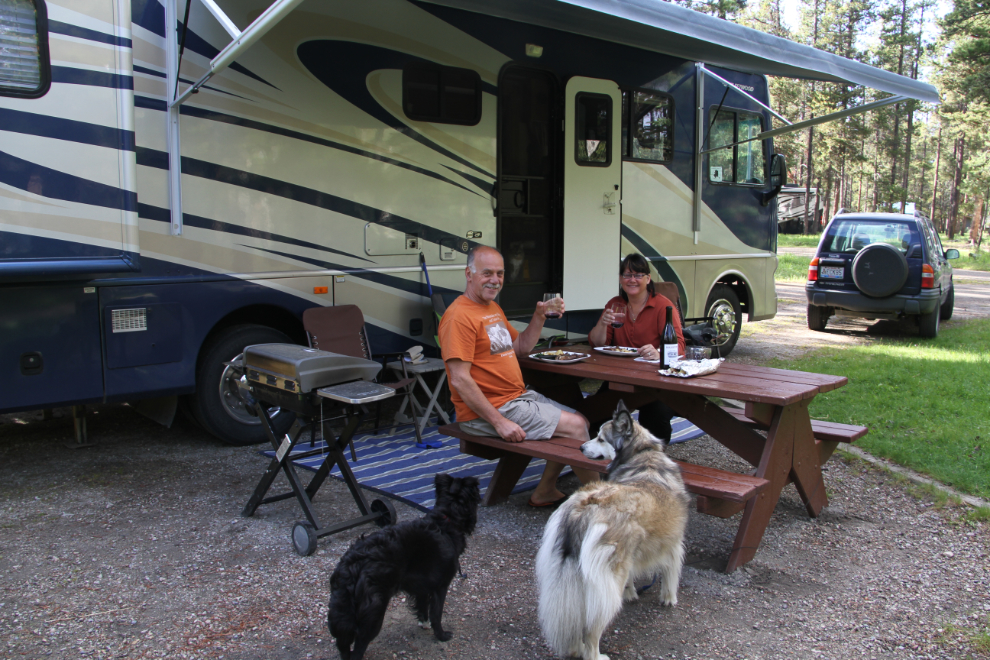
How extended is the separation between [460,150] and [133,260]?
2578 mm

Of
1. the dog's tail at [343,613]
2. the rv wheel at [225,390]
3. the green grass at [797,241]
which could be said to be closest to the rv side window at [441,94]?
the rv wheel at [225,390]

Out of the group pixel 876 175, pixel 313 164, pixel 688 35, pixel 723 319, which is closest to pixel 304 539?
pixel 313 164

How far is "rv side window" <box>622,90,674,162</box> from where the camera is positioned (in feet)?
21.9

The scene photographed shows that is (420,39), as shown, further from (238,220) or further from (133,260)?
(133,260)

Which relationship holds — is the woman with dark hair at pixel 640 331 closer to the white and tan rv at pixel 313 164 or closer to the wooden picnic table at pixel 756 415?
the wooden picnic table at pixel 756 415

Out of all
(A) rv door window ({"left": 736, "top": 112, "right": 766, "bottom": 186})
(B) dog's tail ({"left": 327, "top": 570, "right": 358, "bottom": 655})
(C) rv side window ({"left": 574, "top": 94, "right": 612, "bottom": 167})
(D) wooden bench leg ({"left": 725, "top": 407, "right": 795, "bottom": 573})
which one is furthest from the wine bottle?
(A) rv door window ({"left": 736, "top": 112, "right": 766, "bottom": 186})

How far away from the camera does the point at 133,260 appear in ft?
12.9

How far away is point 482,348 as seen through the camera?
3740 mm

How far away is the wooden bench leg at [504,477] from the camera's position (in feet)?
12.9

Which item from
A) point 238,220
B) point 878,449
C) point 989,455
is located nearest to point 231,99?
point 238,220

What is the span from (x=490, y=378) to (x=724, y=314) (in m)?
5.04

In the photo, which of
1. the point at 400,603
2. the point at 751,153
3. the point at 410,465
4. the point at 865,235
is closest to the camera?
the point at 400,603

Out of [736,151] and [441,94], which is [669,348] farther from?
[736,151]

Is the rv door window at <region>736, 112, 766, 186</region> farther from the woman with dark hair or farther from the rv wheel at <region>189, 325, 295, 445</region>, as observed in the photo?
the rv wheel at <region>189, 325, 295, 445</region>
